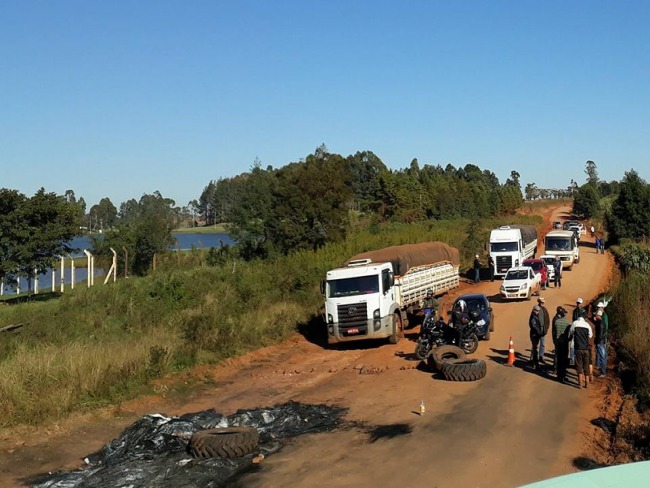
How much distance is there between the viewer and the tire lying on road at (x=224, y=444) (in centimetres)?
1165

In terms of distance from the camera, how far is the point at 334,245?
132ft

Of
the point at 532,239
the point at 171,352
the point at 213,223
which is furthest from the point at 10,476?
the point at 213,223

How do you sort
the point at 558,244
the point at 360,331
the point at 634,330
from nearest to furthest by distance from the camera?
1. the point at 634,330
2. the point at 360,331
3. the point at 558,244

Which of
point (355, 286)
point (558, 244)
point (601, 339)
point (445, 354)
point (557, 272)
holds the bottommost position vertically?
point (445, 354)

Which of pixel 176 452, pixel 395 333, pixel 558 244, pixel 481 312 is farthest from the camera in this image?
pixel 558 244

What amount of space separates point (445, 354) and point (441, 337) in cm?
162

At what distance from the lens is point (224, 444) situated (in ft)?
38.3

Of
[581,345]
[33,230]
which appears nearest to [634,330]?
[581,345]

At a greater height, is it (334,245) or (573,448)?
(334,245)

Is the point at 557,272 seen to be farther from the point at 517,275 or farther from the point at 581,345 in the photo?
the point at 581,345

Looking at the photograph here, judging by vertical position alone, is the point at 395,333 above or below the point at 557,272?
below

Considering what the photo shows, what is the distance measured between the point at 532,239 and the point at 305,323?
88.8 ft

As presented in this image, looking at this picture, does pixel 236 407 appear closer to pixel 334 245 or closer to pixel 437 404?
pixel 437 404

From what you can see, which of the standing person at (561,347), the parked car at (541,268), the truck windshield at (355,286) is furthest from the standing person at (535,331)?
the parked car at (541,268)
